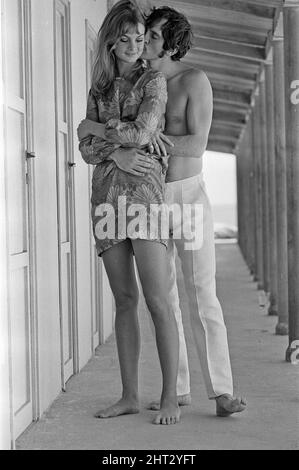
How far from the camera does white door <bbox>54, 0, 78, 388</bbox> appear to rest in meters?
4.96

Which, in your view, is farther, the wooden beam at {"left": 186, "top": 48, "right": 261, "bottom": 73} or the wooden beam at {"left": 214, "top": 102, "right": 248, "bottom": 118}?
the wooden beam at {"left": 214, "top": 102, "right": 248, "bottom": 118}

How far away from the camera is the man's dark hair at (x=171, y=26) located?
399 centimetres

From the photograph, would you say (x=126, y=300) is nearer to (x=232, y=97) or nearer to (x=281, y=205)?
(x=281, y=205)

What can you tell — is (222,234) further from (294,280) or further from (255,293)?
(294,280)

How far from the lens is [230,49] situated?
9328 millimetres

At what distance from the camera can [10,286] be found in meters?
3.59

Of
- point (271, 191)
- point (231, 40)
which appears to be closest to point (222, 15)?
point (231, 40)

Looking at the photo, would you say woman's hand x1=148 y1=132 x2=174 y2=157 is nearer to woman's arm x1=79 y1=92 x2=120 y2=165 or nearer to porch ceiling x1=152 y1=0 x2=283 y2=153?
woman's arm x1=79 y1=92 x2=120 y2=165

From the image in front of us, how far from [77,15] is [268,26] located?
268 cm

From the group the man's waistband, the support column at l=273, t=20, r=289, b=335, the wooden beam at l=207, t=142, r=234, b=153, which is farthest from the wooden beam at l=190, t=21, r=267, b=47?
the wooden beam at l=207, t=142, r=234, b=153

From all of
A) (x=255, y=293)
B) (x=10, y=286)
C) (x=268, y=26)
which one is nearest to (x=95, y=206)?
(x=10, y=286)

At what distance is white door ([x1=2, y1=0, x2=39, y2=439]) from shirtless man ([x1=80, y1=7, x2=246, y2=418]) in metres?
0.45

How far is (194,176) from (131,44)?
0.65 meters

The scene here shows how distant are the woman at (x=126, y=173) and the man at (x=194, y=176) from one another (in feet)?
0.36
